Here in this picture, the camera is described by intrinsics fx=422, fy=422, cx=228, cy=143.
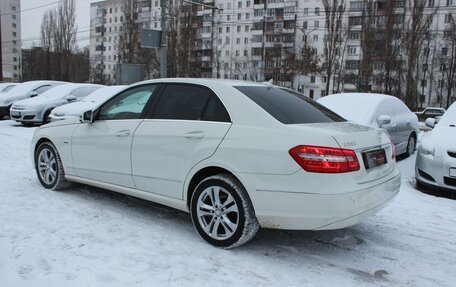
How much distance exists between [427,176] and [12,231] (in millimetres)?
5570

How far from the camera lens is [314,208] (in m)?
3.37

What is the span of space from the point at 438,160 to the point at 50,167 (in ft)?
17.9

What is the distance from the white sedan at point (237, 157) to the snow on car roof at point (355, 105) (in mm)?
3951

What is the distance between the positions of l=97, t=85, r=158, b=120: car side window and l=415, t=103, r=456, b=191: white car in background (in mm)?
4232

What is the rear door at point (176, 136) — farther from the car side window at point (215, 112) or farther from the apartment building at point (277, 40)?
the apartment building at point (277, 40)

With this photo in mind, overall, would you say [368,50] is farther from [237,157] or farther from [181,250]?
[181,250]

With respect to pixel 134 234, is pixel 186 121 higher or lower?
higher

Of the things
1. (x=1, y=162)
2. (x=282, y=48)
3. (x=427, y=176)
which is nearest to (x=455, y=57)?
(x=282, y=48)

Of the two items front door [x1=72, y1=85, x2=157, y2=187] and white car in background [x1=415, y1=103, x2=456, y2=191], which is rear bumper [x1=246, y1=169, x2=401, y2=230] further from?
white car in background [x1=415, y1=103, x2=456, y2=191]

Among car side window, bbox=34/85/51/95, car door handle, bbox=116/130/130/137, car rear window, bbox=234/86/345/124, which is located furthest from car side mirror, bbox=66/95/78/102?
car rear window, bbox=234/86/345/124

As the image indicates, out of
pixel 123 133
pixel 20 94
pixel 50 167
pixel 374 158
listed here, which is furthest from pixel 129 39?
pixel 374 158

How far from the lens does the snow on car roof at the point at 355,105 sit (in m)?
8.22

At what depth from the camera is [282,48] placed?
62.5 meters

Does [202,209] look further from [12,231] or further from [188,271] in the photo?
[12,231]
